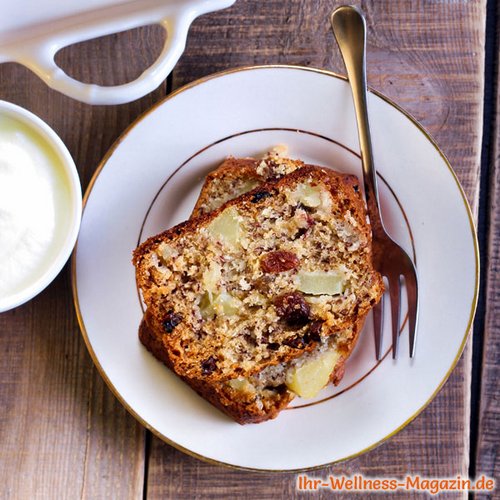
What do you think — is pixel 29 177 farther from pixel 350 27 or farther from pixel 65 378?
pixel 350 27

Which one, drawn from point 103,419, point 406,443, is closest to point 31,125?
point 103,419

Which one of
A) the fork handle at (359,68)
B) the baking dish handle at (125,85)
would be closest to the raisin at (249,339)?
the fork handle at (359,68)

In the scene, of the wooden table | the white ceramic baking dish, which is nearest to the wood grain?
the wooden table

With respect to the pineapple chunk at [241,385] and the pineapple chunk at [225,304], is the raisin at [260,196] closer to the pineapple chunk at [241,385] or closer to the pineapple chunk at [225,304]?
the pineapple chunk at [225,304]

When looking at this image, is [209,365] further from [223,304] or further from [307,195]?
[307,195]

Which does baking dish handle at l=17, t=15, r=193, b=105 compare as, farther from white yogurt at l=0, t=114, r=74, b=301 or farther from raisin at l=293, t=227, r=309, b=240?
raisin at l=293, t=227, r=309, b=240

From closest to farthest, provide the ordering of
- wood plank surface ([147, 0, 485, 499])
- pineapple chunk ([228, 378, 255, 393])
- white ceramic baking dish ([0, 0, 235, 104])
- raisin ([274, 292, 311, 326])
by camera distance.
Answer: white ceramic baking dish ([0, 0, 235, 104])
raisin ([274, 292, 311, 326])
pineapple chunk ([228, 378, 255, 393])
wood plank surface ([147, 0, 485, 499])
